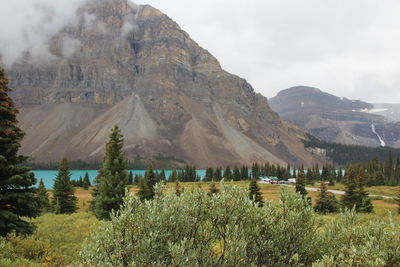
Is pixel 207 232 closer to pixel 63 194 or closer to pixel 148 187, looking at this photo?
pixel 148 187

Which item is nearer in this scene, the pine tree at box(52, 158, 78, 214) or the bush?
the bush

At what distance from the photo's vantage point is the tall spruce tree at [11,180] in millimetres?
17031

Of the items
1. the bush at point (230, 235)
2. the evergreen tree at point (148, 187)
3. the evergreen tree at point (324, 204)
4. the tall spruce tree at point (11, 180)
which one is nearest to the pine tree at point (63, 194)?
the evergreen tree at point (148, 187)

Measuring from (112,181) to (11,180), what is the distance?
47.0 ft

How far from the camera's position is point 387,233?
A: 837 centimetres

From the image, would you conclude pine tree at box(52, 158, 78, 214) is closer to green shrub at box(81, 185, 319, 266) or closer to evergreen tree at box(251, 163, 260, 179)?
green shrub at box(81, 185, 319, 266)

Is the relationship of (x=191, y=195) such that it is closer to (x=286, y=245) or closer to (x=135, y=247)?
(x=135, y=247)

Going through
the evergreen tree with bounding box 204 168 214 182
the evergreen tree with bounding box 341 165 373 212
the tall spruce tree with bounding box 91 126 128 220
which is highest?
the tall spruce tree with bounding box 91 126 128 220

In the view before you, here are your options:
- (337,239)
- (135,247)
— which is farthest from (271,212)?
(135,247)

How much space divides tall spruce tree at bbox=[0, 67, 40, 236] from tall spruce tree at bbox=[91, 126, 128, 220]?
482 inches

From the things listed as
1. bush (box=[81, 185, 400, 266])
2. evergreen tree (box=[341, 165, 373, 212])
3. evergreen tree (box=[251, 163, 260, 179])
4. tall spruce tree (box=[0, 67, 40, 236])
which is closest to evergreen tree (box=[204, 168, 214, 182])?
evergreen tree (box=[251, 163, 260, 179])

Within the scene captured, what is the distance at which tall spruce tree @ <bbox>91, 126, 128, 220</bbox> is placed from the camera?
3050 cm

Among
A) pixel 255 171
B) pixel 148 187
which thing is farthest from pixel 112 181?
pixel 255 171

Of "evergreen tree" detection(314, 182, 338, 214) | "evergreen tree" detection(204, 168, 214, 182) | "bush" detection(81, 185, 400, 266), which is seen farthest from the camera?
"evergreen tree" detection(204, 168, 214, 182)
